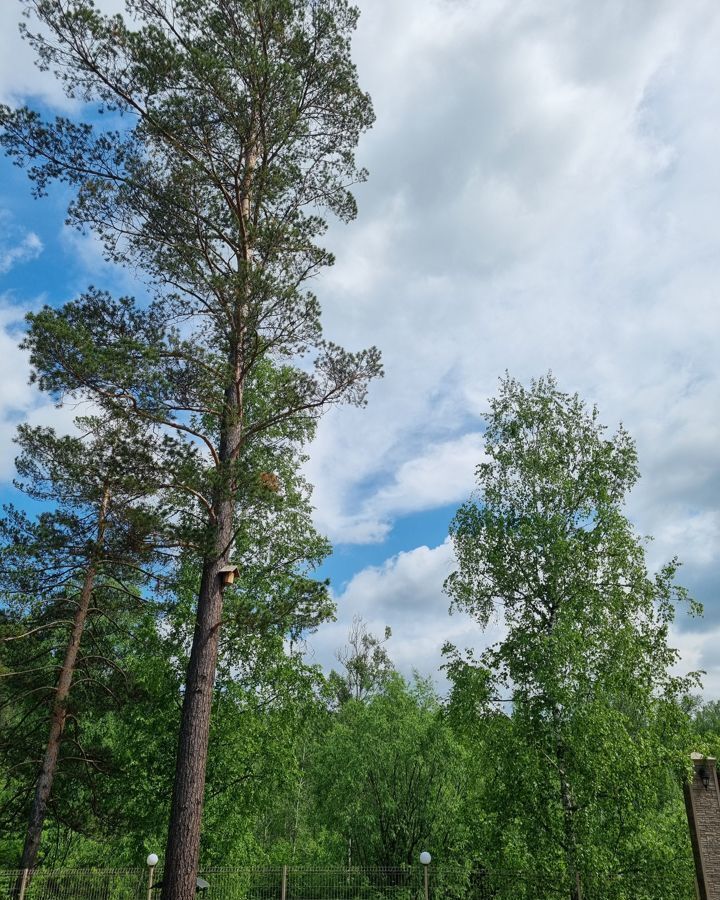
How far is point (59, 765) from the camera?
45.0 ft

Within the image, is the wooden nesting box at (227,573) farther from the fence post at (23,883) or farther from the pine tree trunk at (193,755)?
the fence post at (23,883)

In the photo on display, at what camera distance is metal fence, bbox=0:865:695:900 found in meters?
12.0

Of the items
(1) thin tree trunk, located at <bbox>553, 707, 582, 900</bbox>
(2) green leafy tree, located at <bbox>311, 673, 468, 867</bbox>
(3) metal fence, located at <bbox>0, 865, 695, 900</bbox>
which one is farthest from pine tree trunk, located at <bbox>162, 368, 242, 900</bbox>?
(2) green leafy tree, located at <bbox>311, 673, 468, 867</bbox>

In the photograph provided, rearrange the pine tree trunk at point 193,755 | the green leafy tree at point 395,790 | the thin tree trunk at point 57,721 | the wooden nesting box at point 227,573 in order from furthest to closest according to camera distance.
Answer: the green leafy tree at point 395,790 < the thin tree trunk at point 57,721 < the wooden nesting box at point 227,573 < the pine tree trunk at point 193,755

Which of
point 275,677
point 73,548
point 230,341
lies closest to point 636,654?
point 275,677

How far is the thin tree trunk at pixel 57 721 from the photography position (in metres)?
11.9

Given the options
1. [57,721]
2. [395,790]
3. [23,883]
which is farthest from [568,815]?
[57,721]

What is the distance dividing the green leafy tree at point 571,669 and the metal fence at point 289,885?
8 centimetres

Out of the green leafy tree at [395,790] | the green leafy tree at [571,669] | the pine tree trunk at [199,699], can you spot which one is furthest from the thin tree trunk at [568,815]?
the pine tree trunk at [199,699]

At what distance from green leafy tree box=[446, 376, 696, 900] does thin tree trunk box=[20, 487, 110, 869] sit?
25.4ft

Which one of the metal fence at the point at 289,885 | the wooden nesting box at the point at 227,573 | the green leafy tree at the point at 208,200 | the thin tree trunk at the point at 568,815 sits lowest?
the metal fence at the point at 289,885

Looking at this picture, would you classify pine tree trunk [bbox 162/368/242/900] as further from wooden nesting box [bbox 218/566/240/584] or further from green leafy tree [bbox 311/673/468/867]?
green leafy tree [bbox 311/673/468/867]

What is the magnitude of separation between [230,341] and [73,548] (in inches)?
226

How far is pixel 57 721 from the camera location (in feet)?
41.8
